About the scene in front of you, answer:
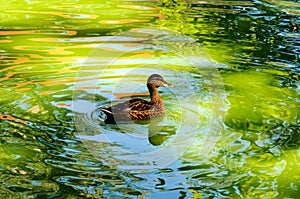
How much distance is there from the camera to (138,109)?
696cm

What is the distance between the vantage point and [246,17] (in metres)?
12.4

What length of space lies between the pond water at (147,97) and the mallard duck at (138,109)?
0.11 meters

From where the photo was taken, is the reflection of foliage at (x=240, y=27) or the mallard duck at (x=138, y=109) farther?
the reflection of foliage at (x=240, y=27)

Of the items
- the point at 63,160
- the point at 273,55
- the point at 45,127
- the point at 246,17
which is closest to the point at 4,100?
the point at 45,127

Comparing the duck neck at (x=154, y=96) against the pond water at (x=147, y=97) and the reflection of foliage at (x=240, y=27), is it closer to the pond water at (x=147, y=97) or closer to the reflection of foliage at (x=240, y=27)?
the pond water at (x=147, y=97)

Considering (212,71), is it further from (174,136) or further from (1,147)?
(1,147)

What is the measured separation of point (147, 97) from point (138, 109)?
97cm

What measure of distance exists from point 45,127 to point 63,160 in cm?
86

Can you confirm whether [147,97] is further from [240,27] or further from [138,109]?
[240,27]

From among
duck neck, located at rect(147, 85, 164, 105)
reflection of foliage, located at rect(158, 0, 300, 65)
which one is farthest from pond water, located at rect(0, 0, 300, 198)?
duck neck, located at rect(147, 85, 164, 105)

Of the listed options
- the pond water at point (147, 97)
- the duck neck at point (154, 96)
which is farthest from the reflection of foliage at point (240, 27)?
the duck neck at point (154, 96)

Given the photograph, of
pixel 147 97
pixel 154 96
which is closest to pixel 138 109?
pixel 154 96

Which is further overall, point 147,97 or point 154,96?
point 147,97

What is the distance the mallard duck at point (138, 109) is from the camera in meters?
6.74
